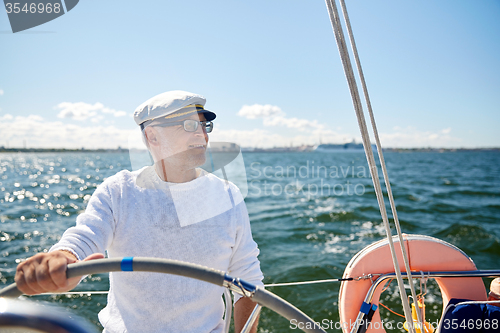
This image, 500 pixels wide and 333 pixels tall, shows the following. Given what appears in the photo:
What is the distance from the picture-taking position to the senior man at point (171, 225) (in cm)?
105

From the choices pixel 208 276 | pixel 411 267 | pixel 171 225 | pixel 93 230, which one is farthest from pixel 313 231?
pixel 208 276

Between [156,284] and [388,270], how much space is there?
117cm

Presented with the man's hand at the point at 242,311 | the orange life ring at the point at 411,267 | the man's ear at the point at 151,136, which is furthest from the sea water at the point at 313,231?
the orange life ring at the point at 411,267

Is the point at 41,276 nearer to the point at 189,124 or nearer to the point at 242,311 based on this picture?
the point at 189,124

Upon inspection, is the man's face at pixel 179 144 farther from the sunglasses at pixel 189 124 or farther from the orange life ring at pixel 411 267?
the orange life ring at pixel 411 267

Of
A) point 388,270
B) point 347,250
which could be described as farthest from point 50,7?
point 347,250

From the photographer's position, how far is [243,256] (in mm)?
1209

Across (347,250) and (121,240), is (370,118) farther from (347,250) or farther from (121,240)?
(347,250)

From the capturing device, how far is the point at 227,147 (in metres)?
1.39

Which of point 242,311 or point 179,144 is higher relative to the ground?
point 179,144

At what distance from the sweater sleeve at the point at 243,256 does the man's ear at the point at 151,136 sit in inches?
16.6

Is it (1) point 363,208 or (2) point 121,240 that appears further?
(1) point 363,208

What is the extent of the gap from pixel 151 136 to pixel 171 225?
0.36 meters

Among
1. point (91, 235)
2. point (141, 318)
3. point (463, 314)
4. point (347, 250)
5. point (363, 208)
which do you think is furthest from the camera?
point (363, 208)
